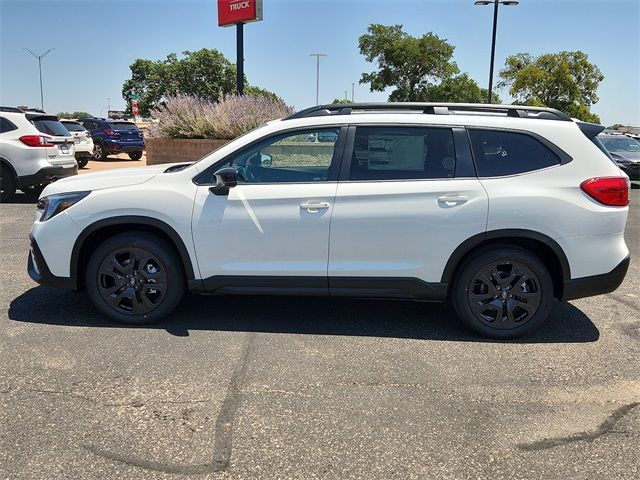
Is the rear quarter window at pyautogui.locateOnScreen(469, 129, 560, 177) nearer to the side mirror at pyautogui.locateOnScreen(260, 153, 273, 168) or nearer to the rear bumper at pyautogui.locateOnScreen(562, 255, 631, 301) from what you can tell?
the rear bumper at pyautogui.locateOnScreen(562, 255, 631, 301)

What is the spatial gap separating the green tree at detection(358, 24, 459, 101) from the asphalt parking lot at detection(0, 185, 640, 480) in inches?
1869

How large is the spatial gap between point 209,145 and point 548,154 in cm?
1050

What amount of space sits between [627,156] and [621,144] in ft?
3.54

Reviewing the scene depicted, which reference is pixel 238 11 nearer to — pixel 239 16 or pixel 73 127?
pixel 239 16

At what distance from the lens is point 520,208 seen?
402 centimetres

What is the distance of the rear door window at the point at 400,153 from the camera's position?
13.8 feet

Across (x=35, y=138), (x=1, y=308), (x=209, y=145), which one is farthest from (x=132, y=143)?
(x=1, y=308)

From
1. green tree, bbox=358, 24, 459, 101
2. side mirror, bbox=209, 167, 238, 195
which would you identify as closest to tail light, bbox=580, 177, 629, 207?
side mirror, bbox=209, 167, 238, 195

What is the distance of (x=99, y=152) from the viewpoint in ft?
68.1

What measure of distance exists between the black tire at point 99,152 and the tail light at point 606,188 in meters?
19.6

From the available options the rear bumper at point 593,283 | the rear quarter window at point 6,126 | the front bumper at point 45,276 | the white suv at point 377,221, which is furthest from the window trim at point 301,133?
the rear quarter window at point 6,126

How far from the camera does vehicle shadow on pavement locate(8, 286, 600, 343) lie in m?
4.38

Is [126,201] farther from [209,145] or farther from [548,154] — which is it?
[209,145]

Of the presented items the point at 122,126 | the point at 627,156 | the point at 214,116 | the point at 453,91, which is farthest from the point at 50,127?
the point at 453,91
